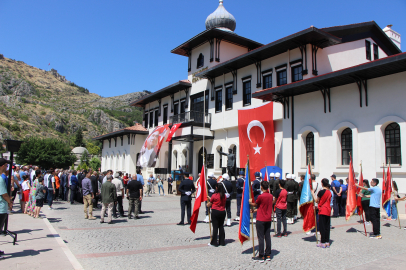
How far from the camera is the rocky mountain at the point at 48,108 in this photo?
9638 cm

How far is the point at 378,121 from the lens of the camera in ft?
50.6


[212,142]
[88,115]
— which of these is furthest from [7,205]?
[88,115]

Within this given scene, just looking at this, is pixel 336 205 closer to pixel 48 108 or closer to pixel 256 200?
pixel 256 200

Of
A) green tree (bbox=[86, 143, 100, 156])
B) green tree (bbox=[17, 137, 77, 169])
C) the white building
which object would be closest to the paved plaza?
the white building

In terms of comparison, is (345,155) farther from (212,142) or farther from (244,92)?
(212,142)

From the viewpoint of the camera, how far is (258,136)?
2164 centimetres

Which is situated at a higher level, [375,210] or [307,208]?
[307,208]

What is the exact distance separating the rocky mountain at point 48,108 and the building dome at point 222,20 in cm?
7322

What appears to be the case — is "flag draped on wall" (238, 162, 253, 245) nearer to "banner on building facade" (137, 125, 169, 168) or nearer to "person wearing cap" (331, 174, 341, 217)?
"person wearing cap" (331, 174, 341, 217)

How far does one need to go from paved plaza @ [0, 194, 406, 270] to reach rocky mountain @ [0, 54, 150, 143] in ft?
282

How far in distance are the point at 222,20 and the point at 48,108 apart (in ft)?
343

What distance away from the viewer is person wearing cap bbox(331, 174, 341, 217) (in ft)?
43.4

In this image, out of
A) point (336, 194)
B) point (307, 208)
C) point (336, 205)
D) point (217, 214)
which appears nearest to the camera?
point (217, 214)

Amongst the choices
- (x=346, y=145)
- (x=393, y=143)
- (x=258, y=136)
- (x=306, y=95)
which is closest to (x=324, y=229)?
(x=393, y=143)
